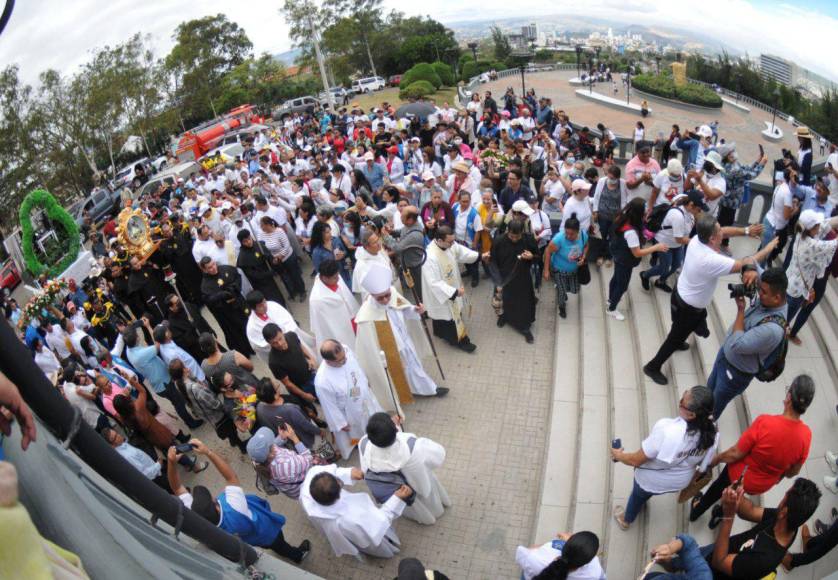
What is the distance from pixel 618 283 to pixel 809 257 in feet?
7.48

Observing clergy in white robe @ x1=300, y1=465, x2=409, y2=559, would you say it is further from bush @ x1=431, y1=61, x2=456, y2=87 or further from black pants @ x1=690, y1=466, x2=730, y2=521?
bush @ x1=431, y1=61, x2=456, y2=87

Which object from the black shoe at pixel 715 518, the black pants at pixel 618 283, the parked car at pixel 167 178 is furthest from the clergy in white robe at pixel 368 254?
the parked car at pixel 167 178

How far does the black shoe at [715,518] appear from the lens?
13.5ft

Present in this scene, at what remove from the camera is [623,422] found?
5.58 meters

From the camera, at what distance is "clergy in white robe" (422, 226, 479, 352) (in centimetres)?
656

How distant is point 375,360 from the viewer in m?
5.98

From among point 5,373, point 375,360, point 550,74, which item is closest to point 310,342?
point 375,360

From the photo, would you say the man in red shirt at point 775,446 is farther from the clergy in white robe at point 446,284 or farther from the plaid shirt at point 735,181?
the plaid shirt at point 735,181

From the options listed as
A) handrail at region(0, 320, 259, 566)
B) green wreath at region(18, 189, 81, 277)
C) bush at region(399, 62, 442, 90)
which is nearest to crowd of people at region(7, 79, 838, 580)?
handrail at region(0, 320, 259, 566)

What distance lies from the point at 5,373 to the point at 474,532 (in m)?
4.49

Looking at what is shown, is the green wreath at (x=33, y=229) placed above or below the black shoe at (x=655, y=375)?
above

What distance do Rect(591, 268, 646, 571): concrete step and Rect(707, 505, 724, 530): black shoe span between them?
0.53 metres

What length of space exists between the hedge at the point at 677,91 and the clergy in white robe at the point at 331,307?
34.0 m

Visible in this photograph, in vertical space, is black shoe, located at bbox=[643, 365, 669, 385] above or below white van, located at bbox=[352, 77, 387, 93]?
below
